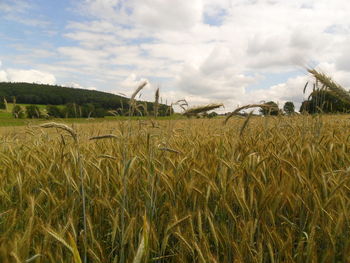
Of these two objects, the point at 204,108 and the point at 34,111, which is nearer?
the point at 204,108

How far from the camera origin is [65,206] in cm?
166

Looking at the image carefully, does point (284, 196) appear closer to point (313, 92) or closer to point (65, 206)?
point (65, 206)

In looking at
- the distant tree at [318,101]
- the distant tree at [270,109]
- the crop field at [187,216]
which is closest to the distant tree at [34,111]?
the crop field at [187,216]

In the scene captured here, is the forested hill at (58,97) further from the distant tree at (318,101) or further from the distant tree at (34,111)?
the distant tree at (318,101)

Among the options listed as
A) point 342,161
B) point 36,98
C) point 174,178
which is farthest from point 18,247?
point 36,98

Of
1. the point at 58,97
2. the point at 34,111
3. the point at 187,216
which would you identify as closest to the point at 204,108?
the point at 187,216

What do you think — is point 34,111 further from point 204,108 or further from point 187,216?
point 187,216

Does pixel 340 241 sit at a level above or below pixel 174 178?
below

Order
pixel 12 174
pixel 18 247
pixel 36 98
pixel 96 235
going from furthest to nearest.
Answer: pixel 36 98 < pixel 12 174 < pixel 96 235 < pixel 18 247

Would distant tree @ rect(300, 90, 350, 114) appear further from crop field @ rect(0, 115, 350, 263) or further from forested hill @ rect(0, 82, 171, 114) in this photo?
forested hill @ rect(0, 82, 171, 114)

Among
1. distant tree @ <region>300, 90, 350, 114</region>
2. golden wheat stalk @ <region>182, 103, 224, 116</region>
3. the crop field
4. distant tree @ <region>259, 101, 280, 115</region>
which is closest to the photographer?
the crop field

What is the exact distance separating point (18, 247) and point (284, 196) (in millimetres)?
1257

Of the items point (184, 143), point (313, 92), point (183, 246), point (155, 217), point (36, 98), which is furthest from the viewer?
point (36, 98)

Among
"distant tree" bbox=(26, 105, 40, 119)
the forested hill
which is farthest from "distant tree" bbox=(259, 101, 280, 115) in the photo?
"distant tree" bbox=(26, 105, 40, 119)
